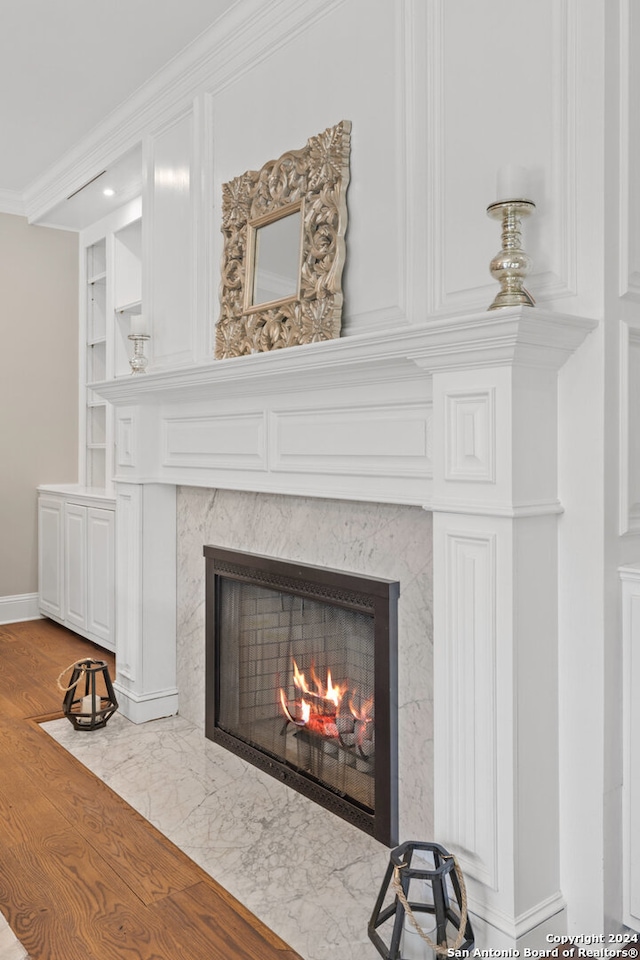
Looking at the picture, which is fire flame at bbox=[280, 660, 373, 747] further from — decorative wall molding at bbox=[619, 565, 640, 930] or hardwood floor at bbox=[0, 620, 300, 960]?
decorative wall molding at bbox=[619, 565, 640, 930]

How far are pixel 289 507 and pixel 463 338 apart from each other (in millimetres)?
1142

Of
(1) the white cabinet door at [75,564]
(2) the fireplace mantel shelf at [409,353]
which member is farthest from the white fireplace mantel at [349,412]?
(1) the white cabinet door at [75,564]

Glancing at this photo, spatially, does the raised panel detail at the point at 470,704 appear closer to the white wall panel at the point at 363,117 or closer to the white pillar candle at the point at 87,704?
the white wall panel at the point at 363,117

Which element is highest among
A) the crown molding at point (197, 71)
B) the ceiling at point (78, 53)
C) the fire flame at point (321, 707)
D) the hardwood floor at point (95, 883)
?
the ceiling at point (78, 53)

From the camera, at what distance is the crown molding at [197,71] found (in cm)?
247

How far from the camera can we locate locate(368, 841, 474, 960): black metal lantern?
5.08 feet

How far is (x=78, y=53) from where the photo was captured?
300 cm

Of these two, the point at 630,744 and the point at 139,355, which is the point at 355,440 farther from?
the point at 139,355

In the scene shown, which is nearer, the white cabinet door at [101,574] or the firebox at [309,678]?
the firebox at [309,678]

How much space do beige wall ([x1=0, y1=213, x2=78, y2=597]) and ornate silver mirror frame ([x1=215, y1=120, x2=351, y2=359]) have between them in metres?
2.59

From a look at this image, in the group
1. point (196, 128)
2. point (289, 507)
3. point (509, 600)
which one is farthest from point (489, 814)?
point (196, 128)

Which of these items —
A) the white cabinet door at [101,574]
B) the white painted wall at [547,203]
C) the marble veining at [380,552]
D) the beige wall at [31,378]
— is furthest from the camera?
the beige wall at [31,378]

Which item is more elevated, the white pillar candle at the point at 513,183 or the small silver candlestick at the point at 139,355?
Result: the white pillar candle at the point at 513,183

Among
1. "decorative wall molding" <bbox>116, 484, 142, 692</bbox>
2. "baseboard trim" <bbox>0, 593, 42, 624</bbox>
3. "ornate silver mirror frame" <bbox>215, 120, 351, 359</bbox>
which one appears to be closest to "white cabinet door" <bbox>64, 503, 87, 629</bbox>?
"baseboard trim" <bbox>0, 593, 42, 624</bbox>
